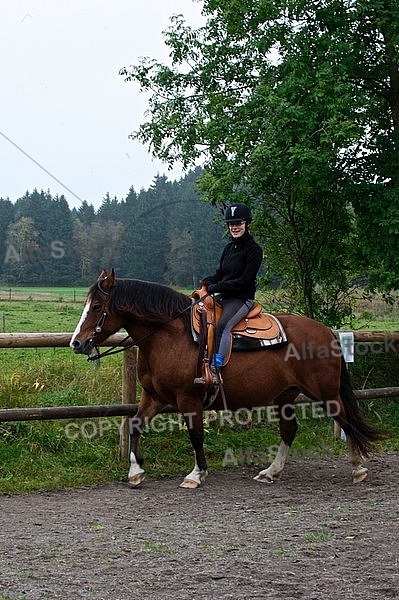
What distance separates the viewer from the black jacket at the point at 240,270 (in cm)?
688

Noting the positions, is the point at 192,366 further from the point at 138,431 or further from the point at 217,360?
the point at 138,431

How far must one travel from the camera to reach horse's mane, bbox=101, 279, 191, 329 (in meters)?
6.82

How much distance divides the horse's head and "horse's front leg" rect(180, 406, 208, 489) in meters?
1.01

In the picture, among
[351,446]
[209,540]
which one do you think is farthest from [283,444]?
[209,540]

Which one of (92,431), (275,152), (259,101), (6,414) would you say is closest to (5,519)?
(6,414)

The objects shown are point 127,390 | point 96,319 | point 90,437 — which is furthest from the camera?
point 90,437

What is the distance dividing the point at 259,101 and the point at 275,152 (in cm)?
81

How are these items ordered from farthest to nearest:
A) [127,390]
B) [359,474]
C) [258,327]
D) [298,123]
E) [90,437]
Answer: [298,123] → [90,437] → [127,390] → [359,474] → [258,327]

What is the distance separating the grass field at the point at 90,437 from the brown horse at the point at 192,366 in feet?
2.41

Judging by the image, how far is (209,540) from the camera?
16.9ft

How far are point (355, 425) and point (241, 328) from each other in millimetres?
1482

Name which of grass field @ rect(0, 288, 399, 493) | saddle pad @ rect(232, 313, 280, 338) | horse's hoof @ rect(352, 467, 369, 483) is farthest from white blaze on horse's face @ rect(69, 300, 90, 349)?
horse's hoof @ rect(352, 467, 369, 483)

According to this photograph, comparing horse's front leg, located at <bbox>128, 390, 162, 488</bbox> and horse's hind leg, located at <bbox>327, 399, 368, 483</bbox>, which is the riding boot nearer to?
horse's front leg, located at <bbox>128, 390, 162, 488</bbox>

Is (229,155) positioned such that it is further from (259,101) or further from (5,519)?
(5,519)
